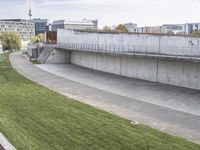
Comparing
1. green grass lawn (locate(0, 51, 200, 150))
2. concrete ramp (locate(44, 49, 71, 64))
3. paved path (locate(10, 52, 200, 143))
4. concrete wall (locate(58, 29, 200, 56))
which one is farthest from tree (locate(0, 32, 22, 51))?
green grass lawn (locate(0, 51, 200, 150))

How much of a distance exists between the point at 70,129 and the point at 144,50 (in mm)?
18871

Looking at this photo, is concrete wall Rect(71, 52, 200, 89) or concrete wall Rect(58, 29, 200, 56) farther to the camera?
concrete wall Rect(58, 29, 200, 56)

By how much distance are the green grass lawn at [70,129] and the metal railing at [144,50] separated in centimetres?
1053

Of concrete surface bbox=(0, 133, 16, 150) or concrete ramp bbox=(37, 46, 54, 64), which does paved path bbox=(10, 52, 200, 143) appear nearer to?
concrete surface bbox=(0, 133, 16, 150)

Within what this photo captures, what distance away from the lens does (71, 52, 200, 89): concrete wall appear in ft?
88.6

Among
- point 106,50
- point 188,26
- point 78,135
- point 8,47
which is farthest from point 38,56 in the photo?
point 188,26

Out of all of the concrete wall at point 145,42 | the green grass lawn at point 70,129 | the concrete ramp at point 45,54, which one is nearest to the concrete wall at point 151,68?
the concrete wall at point 145,42

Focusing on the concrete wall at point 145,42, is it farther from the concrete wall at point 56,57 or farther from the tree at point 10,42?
the tree at point 10,42

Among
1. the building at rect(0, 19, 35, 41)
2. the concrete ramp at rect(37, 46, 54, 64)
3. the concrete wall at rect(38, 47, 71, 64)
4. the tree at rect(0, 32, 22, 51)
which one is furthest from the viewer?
the building at rect(0, 19, 35, 41)

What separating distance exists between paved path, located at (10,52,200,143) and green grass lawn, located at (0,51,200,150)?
132 centimetres

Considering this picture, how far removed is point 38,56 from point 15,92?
101 feet

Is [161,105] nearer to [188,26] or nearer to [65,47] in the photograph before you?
[65,47]

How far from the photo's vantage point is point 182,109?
19.9m

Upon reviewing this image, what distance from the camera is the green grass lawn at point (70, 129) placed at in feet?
41.5
